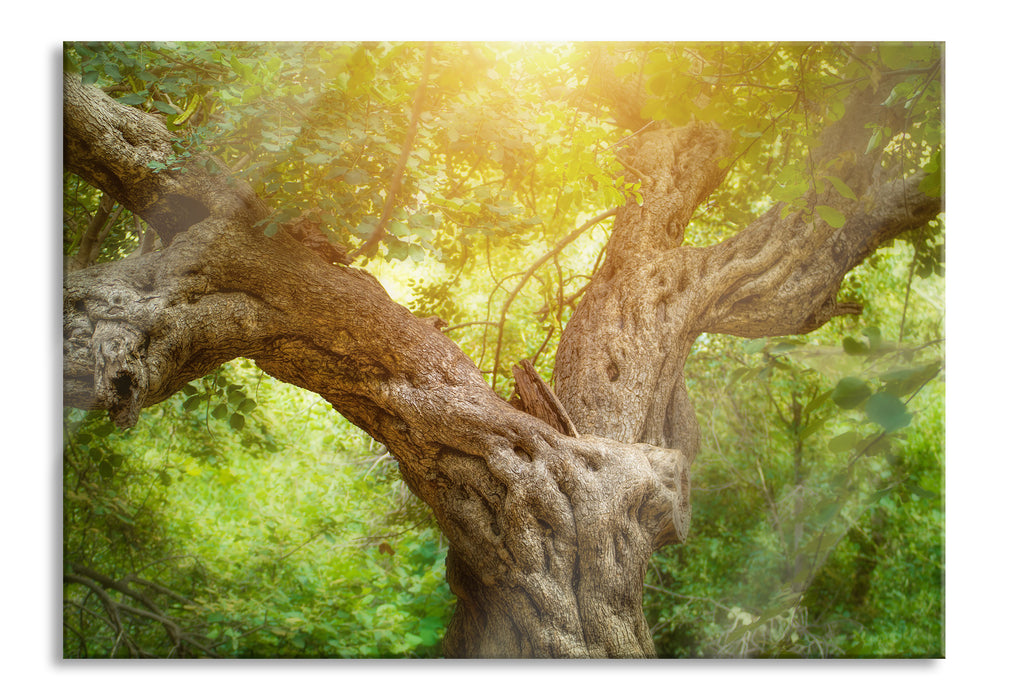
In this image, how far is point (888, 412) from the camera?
2.96 feet

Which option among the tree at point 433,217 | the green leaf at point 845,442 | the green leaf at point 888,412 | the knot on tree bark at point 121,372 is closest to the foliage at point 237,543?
the tree at point 433,217

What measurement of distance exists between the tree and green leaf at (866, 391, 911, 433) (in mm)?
910

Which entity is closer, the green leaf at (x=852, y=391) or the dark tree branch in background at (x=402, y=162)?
the green leaf at (x=852, y=391)

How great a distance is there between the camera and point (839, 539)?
196 cm

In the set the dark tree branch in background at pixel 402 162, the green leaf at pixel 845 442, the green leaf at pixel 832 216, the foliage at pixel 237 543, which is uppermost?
the dark tree branch in background at pixel 402 162

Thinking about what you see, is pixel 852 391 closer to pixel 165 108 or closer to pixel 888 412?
pixel 888 412

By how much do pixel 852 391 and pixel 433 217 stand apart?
4.12 ft

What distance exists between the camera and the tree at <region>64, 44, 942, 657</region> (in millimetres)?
1799

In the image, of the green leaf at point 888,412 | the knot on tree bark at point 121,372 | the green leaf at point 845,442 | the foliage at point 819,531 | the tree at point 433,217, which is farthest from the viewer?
the foliage at point 819,531

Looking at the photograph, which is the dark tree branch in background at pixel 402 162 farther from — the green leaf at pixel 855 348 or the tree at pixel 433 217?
the green leaf at pixel 855 348

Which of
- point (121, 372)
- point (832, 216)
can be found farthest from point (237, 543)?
point (832, 216)

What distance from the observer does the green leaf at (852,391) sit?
93 cm

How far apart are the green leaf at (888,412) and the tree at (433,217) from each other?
910 millimetres

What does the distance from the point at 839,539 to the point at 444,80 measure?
169 centimetres
